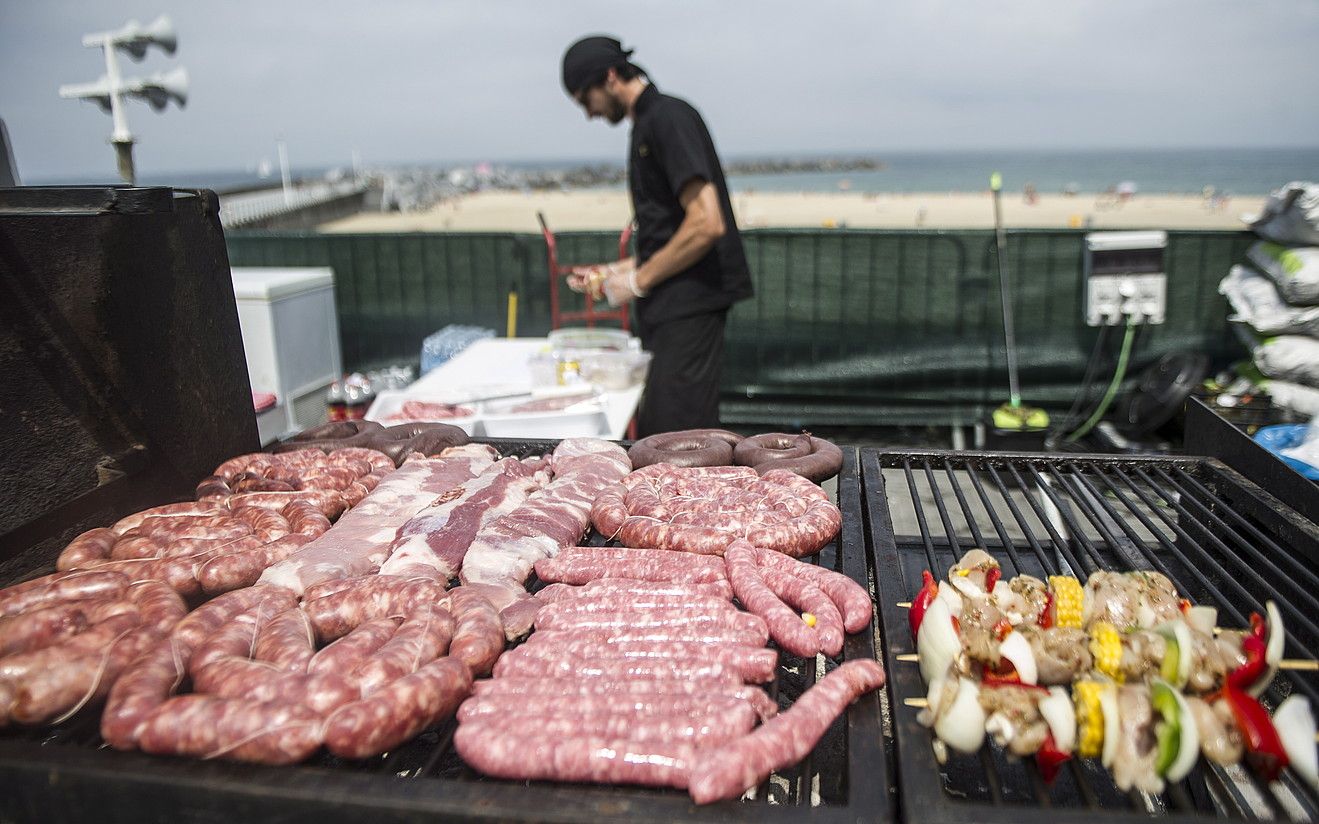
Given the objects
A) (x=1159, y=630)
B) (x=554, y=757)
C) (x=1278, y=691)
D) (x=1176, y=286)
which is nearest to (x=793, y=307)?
(x=1176, y=286)

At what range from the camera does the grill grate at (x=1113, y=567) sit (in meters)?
1.66

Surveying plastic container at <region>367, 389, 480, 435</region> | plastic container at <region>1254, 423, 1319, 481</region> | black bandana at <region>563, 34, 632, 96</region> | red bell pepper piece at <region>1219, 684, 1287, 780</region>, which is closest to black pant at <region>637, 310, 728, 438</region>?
plastic container at <region>367, 389, 480, 435</region>

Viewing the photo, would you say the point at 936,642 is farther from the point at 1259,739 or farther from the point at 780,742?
the point at 1259,739

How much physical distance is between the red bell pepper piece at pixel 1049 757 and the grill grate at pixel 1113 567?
0.02 m

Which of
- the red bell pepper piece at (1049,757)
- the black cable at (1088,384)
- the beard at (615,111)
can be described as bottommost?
the black cable at (1088,384)

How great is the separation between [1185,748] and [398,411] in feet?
13.6

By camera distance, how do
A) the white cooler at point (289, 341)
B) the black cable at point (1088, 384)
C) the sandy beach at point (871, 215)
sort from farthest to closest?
the sandy beach at point (871, 215) → the black cable at point (1088, 384) → the white cooler at point (289, 341)

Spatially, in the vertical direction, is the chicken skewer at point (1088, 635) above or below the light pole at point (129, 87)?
below

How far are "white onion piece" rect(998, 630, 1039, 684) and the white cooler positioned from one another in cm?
590

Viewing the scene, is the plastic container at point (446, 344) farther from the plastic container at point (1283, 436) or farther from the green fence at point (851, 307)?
the plastic container at point (1283, 436)

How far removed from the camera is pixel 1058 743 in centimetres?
170

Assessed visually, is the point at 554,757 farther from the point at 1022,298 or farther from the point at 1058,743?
the point at 1022,298

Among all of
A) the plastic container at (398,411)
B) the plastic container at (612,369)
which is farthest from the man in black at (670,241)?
the plastic container at (398,411)

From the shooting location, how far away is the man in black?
4.85 meters
